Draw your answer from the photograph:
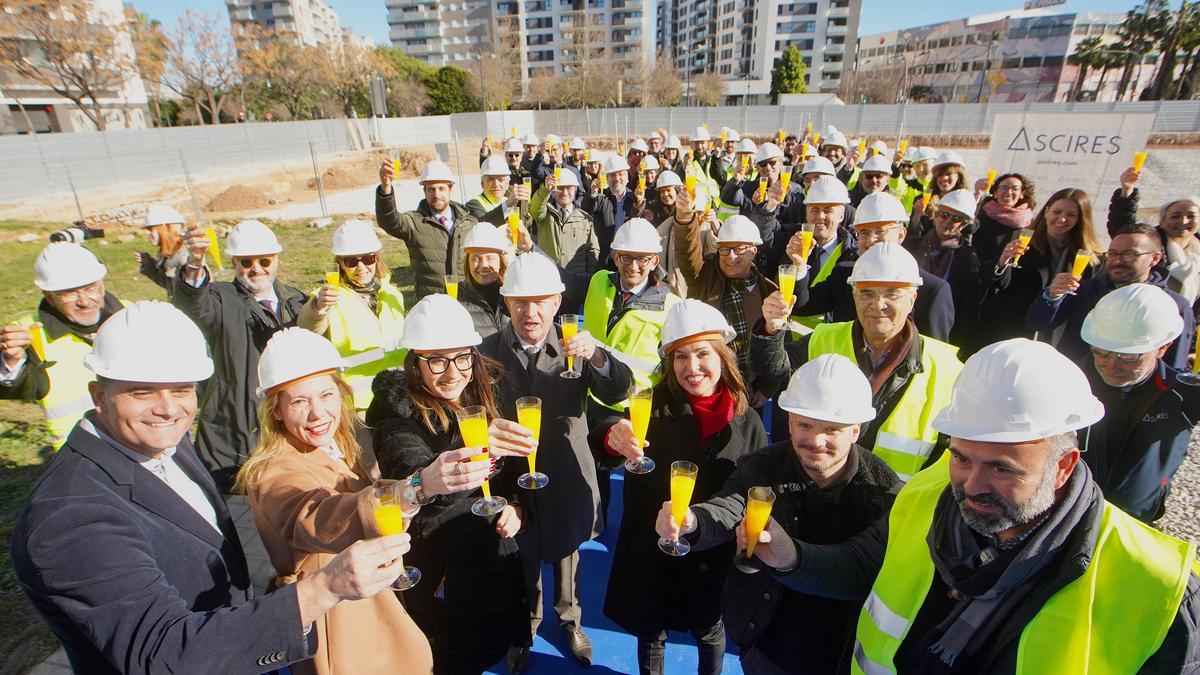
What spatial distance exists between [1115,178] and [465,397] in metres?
10.8

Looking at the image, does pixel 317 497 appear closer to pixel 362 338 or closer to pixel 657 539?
pixel 657 539

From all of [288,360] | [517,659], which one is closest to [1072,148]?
[517,659]

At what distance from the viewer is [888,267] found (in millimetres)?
3029

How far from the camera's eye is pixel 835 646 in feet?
7.62

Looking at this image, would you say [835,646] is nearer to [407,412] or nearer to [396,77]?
[407,412]

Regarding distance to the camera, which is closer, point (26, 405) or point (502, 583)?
point (502, 583)

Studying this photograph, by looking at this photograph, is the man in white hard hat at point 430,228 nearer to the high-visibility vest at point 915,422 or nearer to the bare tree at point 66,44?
the high-visibility vest at point 915,422

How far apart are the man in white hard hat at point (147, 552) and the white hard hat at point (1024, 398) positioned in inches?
70.3

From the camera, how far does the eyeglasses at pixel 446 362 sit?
2.76 meters

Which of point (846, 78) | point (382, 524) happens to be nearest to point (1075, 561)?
point (382, 524)

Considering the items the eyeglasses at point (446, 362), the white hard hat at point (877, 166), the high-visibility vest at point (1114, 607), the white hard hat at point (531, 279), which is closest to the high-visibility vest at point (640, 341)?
the white hard hat at point (531, 279)

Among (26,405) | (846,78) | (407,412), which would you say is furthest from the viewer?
(846,78)

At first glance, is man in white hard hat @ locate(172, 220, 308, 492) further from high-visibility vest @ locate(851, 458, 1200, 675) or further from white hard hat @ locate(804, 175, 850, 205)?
white hard hat @ locate(804, 175, 850, 205)

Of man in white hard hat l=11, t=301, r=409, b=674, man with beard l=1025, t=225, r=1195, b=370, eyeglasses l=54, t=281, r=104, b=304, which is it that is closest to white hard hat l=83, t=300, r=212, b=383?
man in white hard hat l=11, t=301, r=409, b=674
